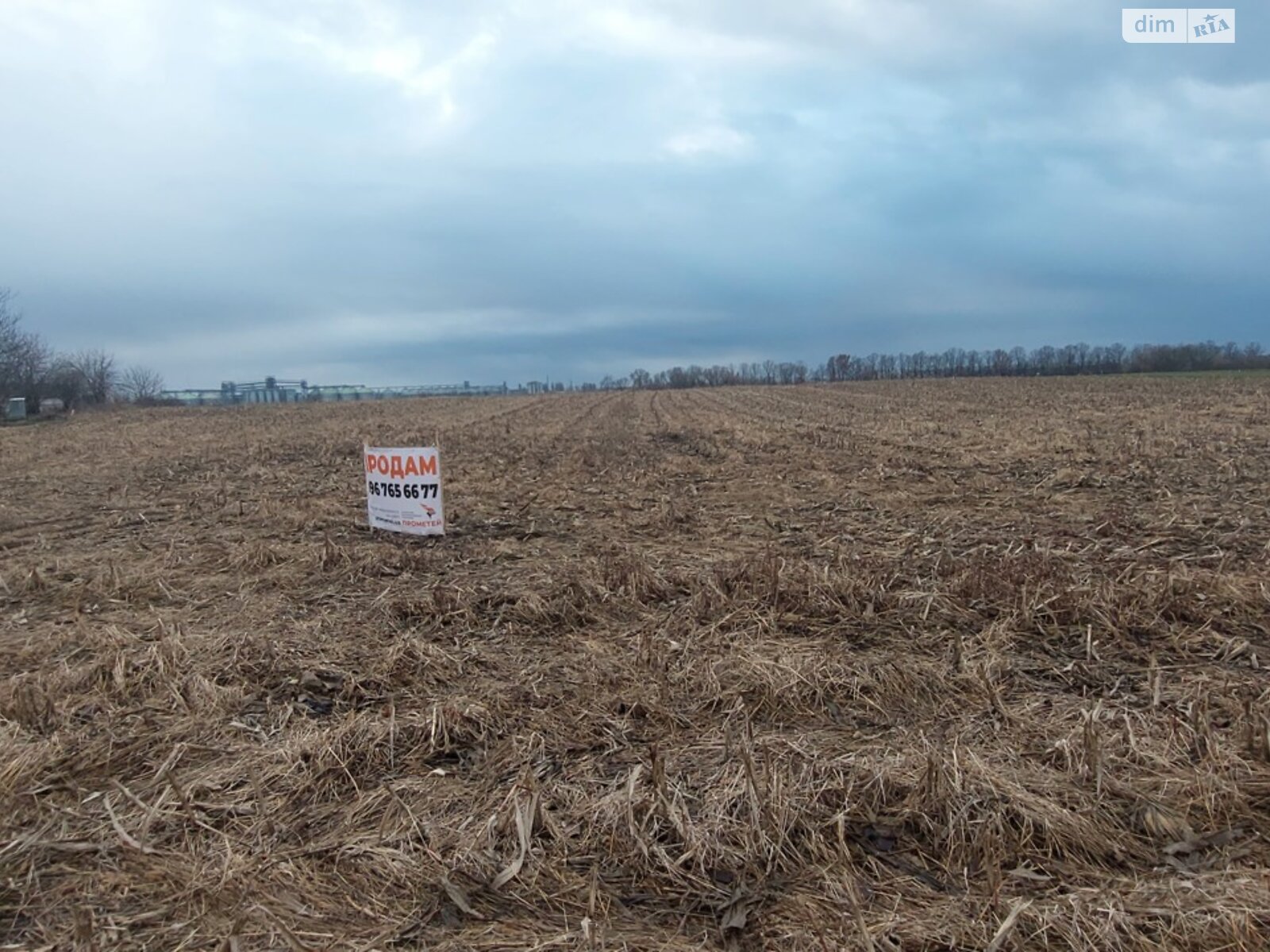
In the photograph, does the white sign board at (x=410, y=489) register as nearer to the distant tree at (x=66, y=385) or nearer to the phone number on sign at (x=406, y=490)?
the phone number on sign at (x=406, y=490)

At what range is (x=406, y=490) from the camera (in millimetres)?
7324

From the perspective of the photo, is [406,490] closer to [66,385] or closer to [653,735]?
[653,735]

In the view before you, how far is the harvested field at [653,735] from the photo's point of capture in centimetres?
229

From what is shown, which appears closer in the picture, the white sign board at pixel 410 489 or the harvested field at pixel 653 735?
the harvested field at pixel 653 735

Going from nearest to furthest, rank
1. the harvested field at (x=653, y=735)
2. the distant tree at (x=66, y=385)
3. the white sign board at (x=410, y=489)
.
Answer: the harvested field at (x=653, y=735) < the white sign board at (x=410, y=489) < the distant tree at (x=66, y=385)

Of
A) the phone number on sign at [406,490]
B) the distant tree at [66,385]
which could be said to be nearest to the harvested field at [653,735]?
the phone number on sign at [406,490]

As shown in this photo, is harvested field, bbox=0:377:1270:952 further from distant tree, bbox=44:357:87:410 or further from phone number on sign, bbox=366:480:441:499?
distant tree, bbox=44:357:87:410

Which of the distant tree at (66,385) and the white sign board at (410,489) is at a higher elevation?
the distant tree at (66,385)

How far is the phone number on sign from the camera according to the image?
285 inches

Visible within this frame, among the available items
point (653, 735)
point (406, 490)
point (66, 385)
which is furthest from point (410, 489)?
point (66, 385)

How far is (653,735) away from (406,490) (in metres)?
4.82

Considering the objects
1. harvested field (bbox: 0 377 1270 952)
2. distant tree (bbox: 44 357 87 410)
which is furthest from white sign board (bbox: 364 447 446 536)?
distant tree (bbox: 44 357 87 410)

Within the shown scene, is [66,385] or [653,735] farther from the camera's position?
[66,385]

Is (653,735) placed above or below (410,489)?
below
